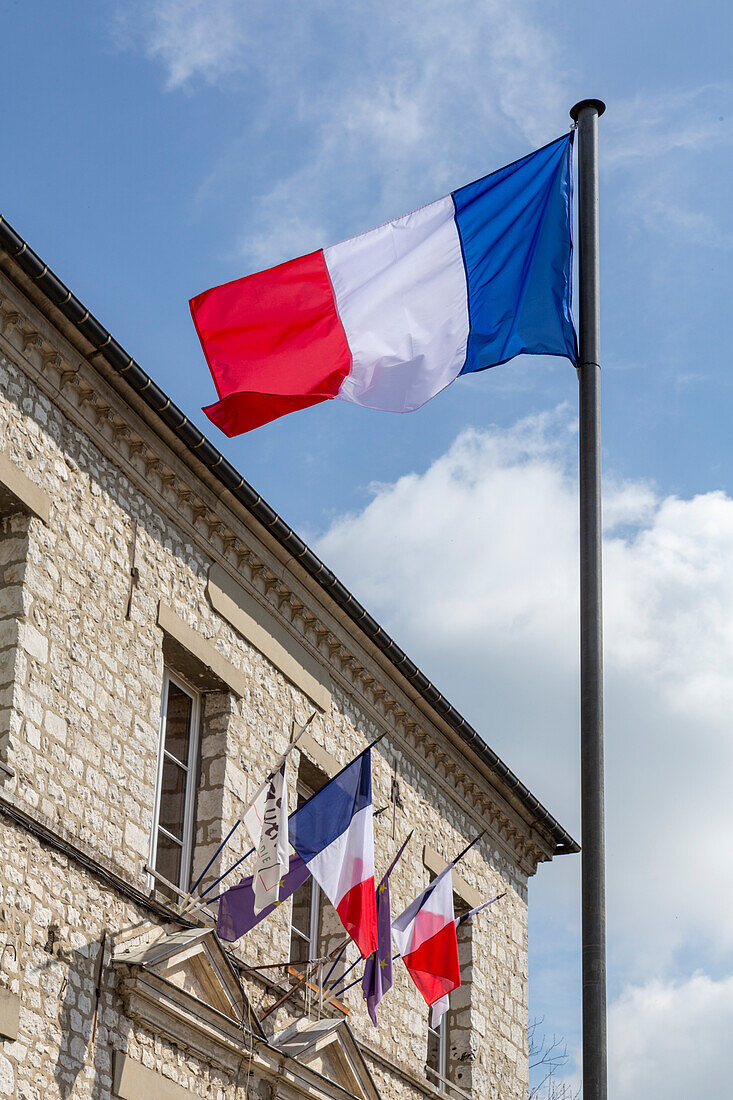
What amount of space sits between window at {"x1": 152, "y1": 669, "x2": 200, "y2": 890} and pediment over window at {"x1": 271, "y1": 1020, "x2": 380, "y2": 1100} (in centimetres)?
145

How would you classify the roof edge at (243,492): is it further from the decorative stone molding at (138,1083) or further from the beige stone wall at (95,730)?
the decorative stone molding at (138,1083)

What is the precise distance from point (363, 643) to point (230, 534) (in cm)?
214

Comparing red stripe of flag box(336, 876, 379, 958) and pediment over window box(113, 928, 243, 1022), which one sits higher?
red stripe of flag box(336, 876, 379, 958)

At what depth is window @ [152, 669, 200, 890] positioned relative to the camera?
1031cm

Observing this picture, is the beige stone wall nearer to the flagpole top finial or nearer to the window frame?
the window frame

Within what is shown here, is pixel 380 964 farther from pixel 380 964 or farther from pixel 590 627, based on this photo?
pixel 590 627

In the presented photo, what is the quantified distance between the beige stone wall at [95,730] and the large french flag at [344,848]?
89 cm

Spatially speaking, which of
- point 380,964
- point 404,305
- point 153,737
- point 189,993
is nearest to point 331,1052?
point 380,964

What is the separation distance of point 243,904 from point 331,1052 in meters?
2.10

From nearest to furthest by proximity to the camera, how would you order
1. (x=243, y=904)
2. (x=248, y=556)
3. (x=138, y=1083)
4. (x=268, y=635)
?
1. (x=138, y=1083)
2. (x=243, y=904)
3. (x=248, y=556)
4. (x=268, y=635)

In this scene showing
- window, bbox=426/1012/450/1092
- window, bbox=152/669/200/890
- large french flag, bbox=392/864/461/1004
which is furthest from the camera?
window, bbox=426/1012/450/1092

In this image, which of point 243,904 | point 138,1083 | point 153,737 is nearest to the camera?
point 138,1083

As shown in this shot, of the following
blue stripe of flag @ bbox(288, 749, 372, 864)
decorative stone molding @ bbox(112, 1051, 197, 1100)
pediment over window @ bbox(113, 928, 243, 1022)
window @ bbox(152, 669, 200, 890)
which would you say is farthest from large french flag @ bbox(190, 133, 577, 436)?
decorative stone molding @ bbox(112, 1051, 197, 1100)

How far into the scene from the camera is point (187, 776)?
10.7 m
